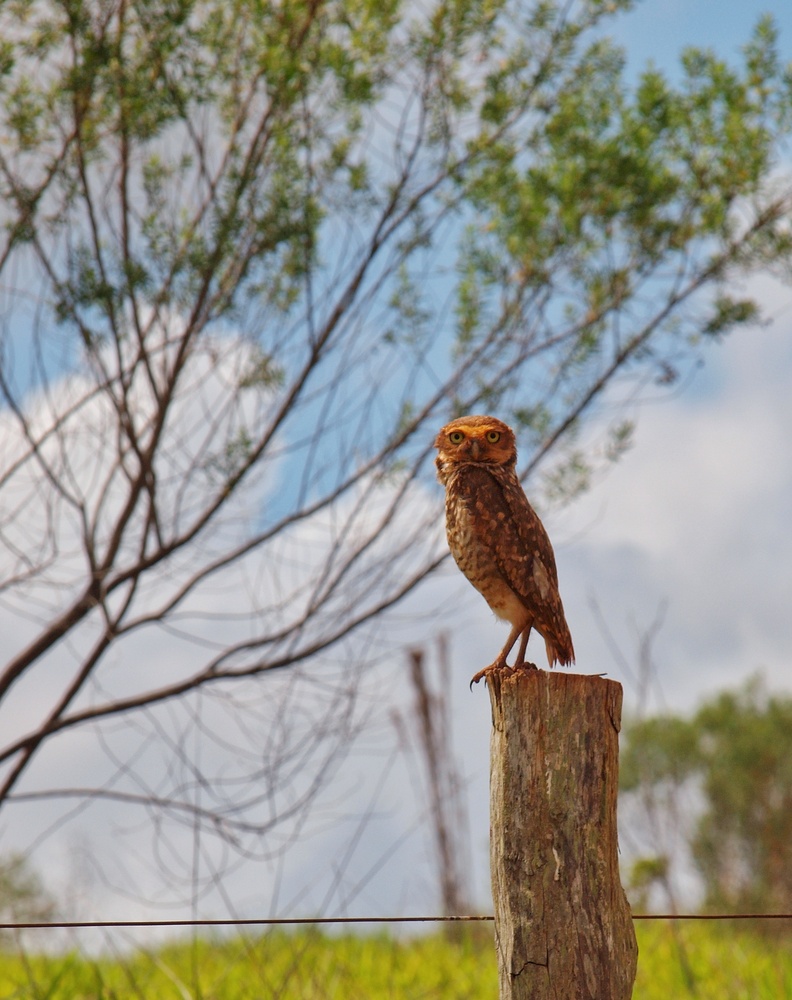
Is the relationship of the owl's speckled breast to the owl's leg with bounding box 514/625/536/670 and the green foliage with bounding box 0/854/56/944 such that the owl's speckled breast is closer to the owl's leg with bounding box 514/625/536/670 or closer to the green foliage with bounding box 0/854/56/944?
the owl's leg with bounding box 514/625/536/670

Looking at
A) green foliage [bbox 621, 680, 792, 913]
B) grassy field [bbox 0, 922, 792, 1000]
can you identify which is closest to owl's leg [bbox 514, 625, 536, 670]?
grassy field [bbox 0, 922, 792, 1000]

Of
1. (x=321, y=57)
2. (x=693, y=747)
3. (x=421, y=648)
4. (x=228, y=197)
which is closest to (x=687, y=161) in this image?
(x=321, y=57)

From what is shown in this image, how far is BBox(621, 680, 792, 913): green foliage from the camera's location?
20.0 m

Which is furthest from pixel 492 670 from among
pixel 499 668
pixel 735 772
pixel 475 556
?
pixel 735 772

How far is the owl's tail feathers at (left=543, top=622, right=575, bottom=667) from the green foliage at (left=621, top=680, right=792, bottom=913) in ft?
53.4

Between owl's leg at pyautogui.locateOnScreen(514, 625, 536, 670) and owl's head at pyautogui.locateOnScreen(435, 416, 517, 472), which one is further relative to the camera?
owl's head at pyautogui.locateOnScreen(435, 416, 517, 472)

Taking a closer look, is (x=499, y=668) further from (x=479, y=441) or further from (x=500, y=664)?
(x=479, y=441)

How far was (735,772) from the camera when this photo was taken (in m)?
22.2

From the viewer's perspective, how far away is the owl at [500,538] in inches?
144

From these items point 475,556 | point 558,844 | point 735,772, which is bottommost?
point 558,844

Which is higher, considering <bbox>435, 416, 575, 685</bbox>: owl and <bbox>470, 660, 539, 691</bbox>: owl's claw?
<bbox>435, 416, 575, 685</bbox>: owl

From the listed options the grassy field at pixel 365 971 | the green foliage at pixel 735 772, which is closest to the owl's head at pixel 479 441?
the grassy field at pixel 365 971

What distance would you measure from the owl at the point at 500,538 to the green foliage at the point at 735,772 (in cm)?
1641

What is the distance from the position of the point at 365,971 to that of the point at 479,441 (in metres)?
5.41
